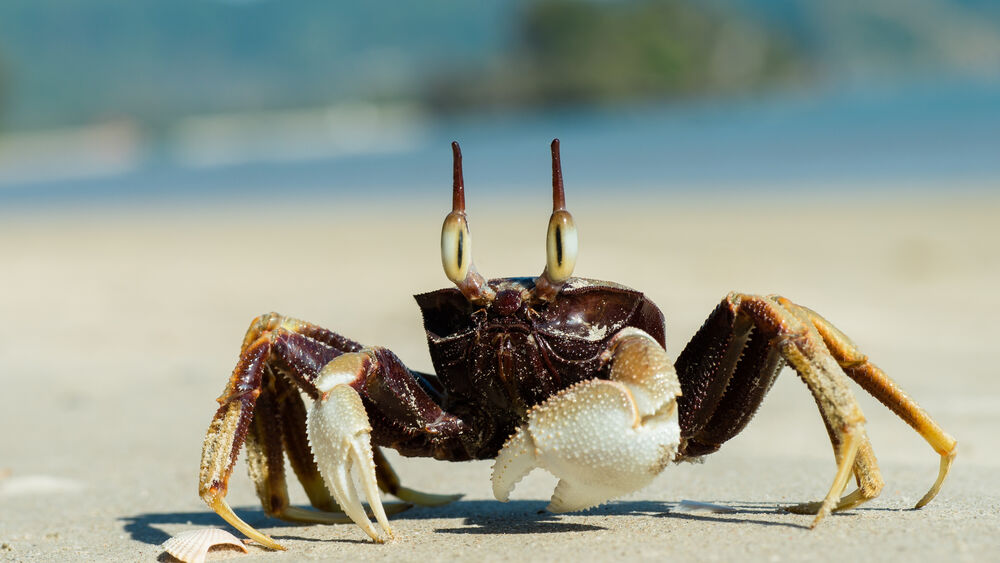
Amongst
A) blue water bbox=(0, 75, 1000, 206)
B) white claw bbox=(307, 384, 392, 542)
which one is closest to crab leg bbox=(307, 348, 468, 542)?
white claw bbox=(307, 384, 392, 542)

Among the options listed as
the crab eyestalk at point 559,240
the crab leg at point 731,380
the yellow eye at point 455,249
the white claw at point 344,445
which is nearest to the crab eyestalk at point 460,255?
the yellow eye at point 455,249

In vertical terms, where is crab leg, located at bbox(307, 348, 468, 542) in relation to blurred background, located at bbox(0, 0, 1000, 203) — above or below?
below

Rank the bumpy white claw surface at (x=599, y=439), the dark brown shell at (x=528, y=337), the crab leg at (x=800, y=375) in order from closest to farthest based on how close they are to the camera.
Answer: the bumpy white claw surface at (x=599, y=439) < the crab leg at (x=800, y=375) < the dark brown shell at (x=528, y=337)

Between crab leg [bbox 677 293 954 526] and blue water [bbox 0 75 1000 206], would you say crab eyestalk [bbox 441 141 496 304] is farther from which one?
blue water [bbox 0 75 1000 206]

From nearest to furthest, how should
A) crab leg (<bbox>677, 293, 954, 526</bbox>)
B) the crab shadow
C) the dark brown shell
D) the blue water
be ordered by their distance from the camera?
1. crab leg (<bbox>677, 293, 954, 526</bbox>)
2. the dark brown shell
3. the crab shadow
4. the blue water

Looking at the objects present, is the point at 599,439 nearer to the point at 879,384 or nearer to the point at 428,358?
the point at 879,384

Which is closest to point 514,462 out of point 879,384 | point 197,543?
point 197,543

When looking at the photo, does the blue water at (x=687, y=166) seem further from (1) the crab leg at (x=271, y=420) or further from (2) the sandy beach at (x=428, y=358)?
(1) the crab leg at (x=271, y=420)

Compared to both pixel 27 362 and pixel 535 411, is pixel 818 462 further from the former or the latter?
pixel 27 362
